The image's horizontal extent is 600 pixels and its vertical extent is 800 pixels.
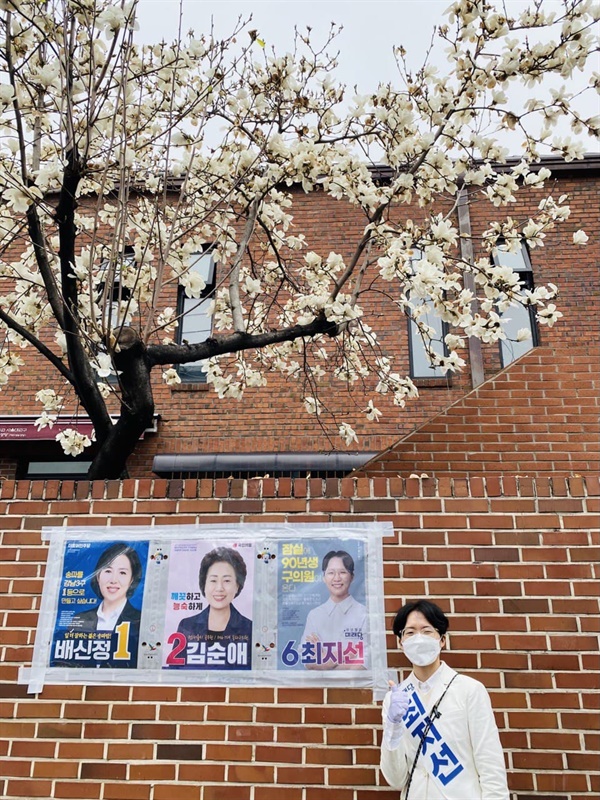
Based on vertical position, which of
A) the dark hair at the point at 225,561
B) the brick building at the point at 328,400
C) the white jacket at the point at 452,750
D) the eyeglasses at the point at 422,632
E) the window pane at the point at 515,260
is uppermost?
the window pane at the point at 515,260

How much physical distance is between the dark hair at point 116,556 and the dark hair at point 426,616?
1.47 m

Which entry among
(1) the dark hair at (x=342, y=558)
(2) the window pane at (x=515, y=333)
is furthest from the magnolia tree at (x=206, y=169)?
(2) the window pane at (x=515, y=333)

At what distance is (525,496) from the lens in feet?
12.5

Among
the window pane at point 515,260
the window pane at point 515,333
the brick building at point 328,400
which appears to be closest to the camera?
the brick building at point 328,400

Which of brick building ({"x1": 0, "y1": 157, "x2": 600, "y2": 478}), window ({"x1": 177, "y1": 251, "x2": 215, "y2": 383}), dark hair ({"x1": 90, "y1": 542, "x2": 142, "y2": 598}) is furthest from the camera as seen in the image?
window ({"x1": 177, "y1": 251, "x2": 215, "y2": 383})

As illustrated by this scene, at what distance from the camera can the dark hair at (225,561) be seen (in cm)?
377

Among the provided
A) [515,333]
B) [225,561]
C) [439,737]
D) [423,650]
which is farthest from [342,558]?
[515,333]

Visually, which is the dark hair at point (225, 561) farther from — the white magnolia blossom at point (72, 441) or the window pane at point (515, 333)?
the window pane at point (515, 333)

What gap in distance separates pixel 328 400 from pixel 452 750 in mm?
6449

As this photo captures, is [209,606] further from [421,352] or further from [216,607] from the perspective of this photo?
[421,352]

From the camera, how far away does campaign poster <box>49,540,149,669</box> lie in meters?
3.71

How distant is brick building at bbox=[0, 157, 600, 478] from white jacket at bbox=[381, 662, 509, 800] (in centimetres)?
551

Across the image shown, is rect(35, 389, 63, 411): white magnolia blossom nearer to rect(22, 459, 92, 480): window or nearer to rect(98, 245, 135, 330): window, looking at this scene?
rect(98, 245, 135, 330): window

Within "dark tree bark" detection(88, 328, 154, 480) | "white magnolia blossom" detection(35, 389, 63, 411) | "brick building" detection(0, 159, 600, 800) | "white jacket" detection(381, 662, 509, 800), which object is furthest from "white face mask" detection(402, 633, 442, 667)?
"white magnolia blossom" detection(35, 389, 63, 411)
